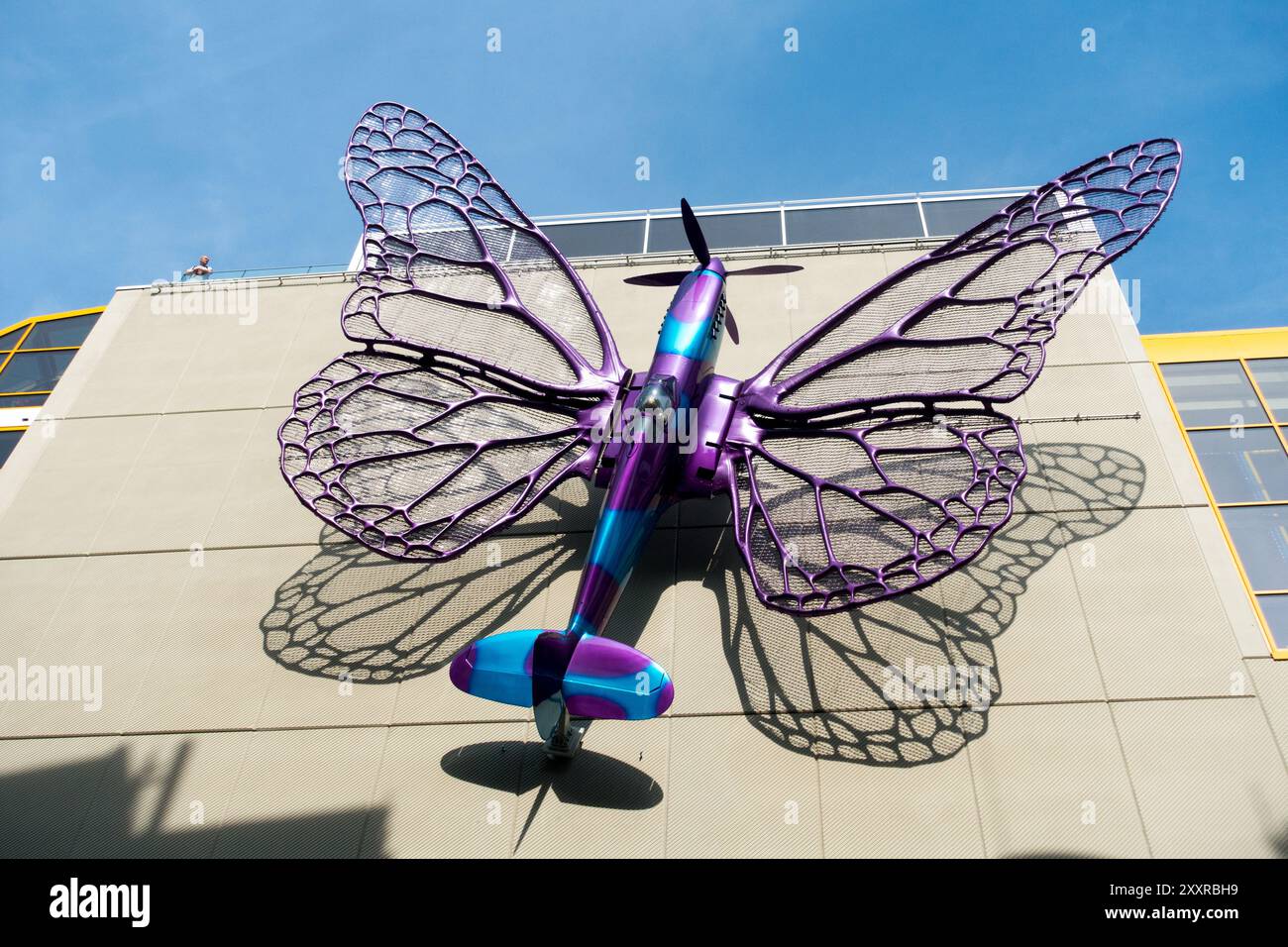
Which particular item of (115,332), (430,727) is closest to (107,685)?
(430,727)

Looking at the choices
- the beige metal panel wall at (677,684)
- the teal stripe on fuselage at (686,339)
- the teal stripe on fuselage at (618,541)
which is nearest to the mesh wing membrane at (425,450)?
the teal stripe on fuselage at (618,541)

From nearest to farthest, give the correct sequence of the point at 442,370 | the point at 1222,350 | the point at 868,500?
the point at 868,500 → the point at 442,370 → the point at 1222,350

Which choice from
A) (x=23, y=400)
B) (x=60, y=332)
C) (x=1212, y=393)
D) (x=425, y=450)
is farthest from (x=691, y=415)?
(x=60, y=332)

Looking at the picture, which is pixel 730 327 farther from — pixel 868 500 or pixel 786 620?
pixel 868 500

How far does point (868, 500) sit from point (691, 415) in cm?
252

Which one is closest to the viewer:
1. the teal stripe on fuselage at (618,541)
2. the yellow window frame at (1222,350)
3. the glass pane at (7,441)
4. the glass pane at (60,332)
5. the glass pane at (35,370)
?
the teal stripe on fuselage at (618,541)

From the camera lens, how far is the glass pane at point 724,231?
20484mm

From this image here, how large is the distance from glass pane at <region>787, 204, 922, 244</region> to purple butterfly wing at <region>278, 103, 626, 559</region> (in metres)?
7.53

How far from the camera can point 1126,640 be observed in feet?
38.9

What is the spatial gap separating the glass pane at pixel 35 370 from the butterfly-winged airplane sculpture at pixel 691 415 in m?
9.01

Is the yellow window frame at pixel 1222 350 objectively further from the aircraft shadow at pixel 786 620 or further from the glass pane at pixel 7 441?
the glass pane at pixel 7 441

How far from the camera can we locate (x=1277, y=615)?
480 inches
